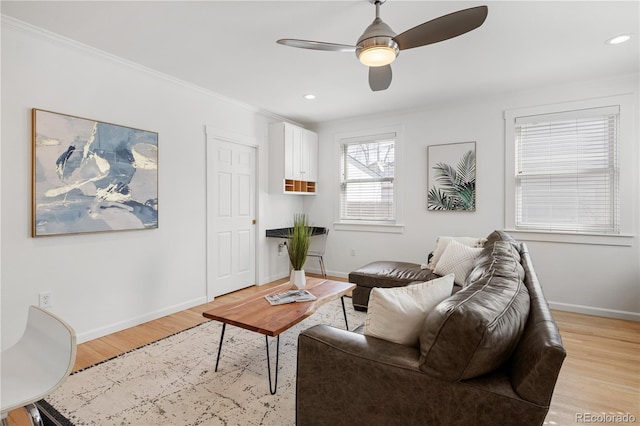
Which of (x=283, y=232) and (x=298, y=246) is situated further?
(x=283, y=232)

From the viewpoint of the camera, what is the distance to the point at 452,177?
A: 4.33 m

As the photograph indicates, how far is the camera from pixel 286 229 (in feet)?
17.0

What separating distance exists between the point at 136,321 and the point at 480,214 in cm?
412

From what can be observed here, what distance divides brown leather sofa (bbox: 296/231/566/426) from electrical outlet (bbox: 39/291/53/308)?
7.73 feet

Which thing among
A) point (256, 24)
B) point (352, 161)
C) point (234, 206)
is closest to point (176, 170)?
point (234, 206)

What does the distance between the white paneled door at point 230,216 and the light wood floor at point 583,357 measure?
1.84 feet

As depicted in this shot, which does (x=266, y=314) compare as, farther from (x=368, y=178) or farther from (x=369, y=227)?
(x=368, y=178)

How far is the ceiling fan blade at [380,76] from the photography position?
7.73 feet

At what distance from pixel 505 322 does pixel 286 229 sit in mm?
4221

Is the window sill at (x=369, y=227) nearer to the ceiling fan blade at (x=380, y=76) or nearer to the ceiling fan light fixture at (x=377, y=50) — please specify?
the ceiling fan blade at (x=380, y=76)

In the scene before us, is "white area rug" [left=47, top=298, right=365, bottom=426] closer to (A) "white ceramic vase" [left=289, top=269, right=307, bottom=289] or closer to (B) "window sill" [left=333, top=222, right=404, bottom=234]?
→ (A) "white ceramic vase" [left=289, top=269, right=307, bottom=289]

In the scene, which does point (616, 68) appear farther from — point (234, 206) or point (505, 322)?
point (234, 206)

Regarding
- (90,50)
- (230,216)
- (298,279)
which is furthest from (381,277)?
(90,50)

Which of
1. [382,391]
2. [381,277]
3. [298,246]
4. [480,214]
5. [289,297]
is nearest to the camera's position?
[382,391]
